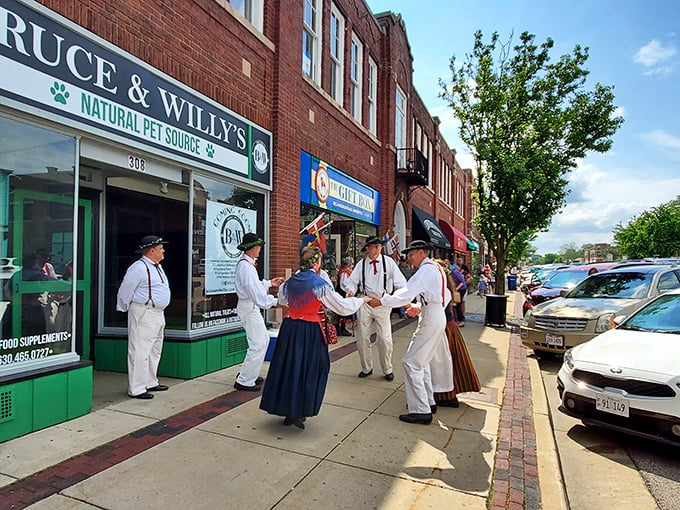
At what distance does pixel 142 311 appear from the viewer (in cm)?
523

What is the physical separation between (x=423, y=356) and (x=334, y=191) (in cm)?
662

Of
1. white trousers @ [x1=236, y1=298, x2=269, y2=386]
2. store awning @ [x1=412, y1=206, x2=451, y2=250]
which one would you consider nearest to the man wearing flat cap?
white trousers @ [x1=236, y1=298, x2=269, y2=386]

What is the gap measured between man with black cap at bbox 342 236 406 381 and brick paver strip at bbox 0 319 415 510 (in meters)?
1.90

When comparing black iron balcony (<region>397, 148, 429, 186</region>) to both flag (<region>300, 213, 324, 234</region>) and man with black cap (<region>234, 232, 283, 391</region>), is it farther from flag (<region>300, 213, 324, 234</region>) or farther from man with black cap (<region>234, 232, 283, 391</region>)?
man with black cap (<region>234, 232, 283, 391</region>)

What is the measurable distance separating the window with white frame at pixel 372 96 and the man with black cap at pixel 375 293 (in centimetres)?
797

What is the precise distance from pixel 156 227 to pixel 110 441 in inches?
141

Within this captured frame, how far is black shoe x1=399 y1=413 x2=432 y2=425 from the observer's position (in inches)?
185

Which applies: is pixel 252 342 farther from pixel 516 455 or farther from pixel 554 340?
pixel 554 340

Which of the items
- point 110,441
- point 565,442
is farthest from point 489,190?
point 110,441

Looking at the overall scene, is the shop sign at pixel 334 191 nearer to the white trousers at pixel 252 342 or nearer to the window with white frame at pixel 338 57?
the window with white frame at pixel 338 57

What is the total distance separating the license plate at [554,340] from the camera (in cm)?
751

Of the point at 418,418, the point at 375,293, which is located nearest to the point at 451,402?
the point at 418,418

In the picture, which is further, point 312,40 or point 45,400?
point 312,40

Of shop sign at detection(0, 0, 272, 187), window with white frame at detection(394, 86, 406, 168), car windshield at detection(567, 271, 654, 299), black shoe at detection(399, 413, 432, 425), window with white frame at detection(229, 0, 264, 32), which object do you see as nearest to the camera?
shop sign at detection(0, 0, 272, 187)
